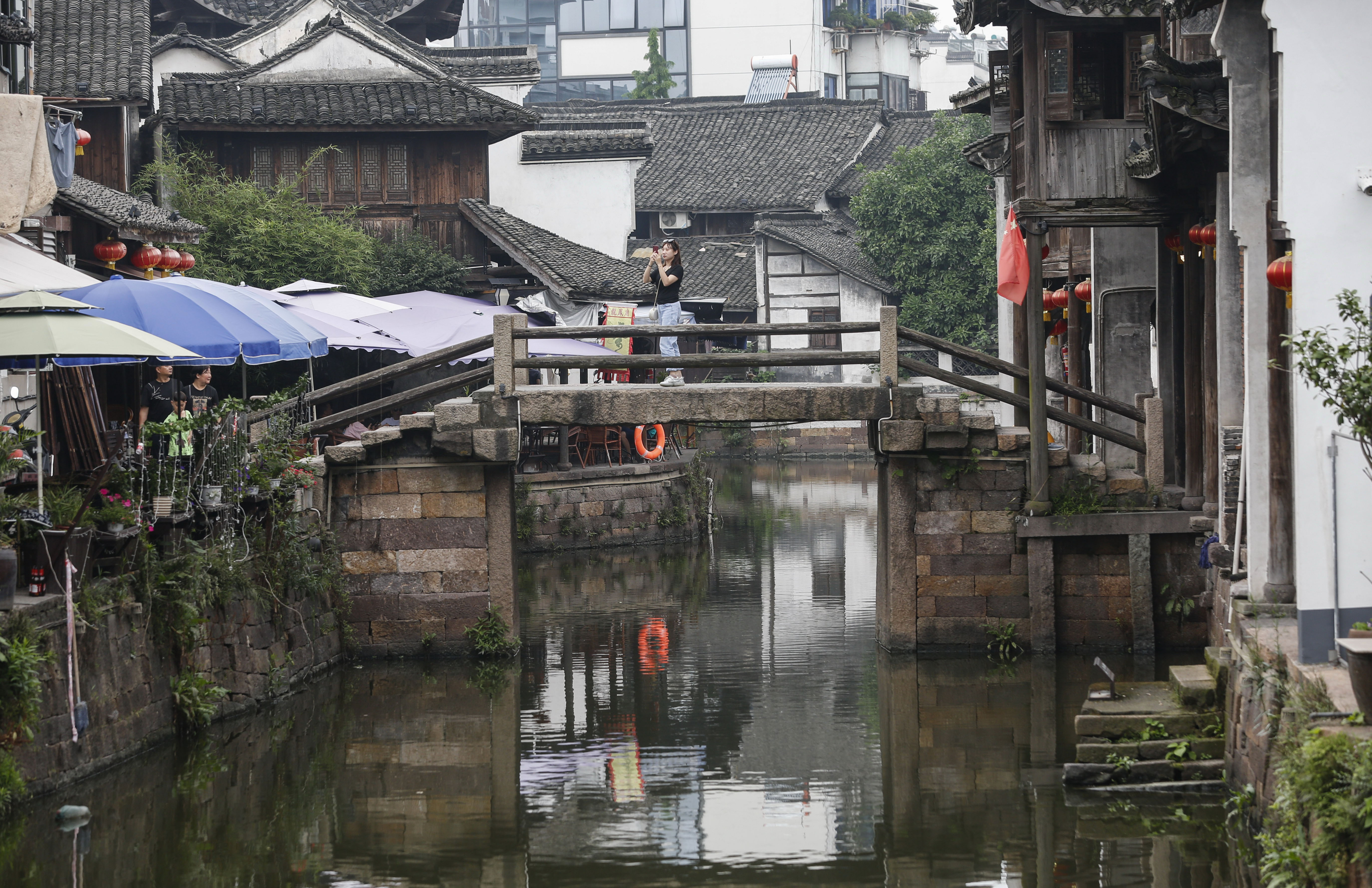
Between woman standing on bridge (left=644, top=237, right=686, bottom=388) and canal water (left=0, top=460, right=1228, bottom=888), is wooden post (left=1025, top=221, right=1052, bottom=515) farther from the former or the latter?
woman standing on bridge (left=644, top=237, right=686, bottom=388)

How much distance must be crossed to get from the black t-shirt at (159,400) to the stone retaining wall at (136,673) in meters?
2.29

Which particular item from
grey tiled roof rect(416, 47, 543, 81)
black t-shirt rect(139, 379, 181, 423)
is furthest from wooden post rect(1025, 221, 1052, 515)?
grey tiled roof rect(416, 47, 543, 81)

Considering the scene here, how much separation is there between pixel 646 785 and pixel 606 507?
13.8 meters

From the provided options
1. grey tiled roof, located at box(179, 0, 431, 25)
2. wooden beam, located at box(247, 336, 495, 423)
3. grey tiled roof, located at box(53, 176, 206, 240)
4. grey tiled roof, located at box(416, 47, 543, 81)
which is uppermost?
grey tiled roof, located at box(179, 0, 431, 25)

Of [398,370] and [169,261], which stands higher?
[169,261]

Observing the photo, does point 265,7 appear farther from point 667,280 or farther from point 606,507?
point 667,280

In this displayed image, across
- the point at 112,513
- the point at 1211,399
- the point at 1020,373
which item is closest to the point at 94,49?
the point at 112,513

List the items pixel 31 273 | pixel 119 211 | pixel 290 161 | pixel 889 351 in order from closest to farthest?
pixel 31 273 < pixel 889 351 < pixel 119 211 < pixel 290 161

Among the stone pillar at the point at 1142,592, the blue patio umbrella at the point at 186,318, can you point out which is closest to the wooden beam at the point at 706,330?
the blue patio umbrella at the point at 186,318

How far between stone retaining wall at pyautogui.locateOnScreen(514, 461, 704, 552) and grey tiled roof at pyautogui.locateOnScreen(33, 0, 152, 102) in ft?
26.0

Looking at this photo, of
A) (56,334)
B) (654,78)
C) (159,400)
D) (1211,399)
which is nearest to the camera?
(56,334)

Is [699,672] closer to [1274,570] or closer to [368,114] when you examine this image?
[1274,570]

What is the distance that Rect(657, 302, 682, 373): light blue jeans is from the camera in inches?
737

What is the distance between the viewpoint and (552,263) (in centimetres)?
2761
